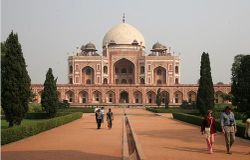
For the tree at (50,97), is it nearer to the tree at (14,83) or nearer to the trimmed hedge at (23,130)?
the trimmed hedge at (23,130)

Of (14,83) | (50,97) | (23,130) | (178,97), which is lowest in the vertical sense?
(23,130)

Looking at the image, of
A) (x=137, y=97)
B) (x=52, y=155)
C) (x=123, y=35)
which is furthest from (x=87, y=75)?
(x=52, y=155)

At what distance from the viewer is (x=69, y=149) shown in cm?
992

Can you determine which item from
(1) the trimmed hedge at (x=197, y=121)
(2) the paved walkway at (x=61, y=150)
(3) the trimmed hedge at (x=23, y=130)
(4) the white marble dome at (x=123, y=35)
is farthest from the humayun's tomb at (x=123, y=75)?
(2) the paved walkway at (x=61, y=150)

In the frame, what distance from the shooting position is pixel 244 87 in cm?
2028

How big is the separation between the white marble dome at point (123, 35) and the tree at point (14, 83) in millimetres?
46964

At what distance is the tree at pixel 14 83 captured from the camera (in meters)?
15.7

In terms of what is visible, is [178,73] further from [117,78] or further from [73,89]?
[73,89]

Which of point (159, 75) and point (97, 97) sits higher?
point (159, 75)

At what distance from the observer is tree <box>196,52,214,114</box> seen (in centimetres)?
2577

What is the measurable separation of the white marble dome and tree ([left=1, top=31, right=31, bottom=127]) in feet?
154

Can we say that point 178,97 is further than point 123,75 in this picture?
No

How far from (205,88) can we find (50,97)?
9.91m

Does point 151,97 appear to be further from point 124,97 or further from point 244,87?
point 244,87
